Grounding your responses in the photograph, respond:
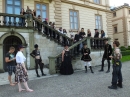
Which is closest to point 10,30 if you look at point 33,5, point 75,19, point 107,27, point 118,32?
point 33,5

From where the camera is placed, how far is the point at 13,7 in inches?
510

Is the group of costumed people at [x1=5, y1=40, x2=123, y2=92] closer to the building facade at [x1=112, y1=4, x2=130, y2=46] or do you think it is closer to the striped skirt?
the striped skirt

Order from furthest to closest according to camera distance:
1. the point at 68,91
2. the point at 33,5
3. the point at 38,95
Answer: the point at 33,5, the point at 68,91, the point at 38,95

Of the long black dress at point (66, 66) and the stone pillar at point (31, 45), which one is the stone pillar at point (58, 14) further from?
the long black dress at point (66, 66)

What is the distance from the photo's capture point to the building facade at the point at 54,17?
9773mm

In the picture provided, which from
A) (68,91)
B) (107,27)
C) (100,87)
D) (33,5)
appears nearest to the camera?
(68,91)

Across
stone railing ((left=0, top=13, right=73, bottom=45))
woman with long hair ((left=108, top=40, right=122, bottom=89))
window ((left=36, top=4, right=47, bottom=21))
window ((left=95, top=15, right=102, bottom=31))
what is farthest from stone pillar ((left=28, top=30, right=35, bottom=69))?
window ((left=95, top=15, right=102, bottom=31))

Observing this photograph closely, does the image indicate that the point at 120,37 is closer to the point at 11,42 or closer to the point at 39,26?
the point at 39,26

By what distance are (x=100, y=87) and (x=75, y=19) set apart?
12.4 meters

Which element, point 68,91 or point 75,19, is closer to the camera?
point 68,91

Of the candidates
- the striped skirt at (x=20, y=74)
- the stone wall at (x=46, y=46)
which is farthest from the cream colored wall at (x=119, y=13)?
the striped skirt at (x=20, y=74)

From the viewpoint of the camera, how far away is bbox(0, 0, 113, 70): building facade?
9773 millimetres

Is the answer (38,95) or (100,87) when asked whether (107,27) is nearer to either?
(100,87)

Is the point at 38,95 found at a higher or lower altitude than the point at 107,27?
lower
